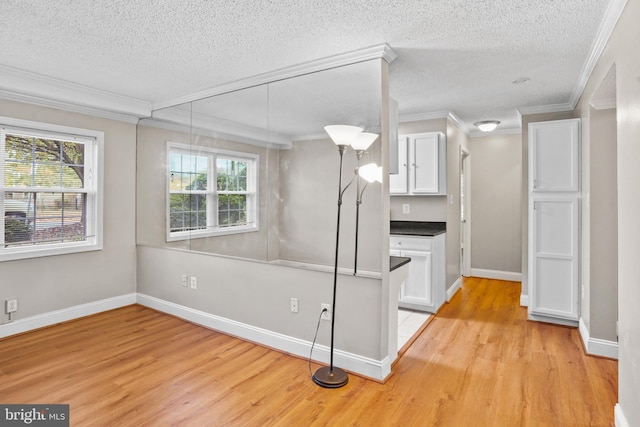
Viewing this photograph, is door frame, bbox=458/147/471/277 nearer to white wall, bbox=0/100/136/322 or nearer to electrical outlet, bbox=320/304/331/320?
electrical outlet, bbox=320/304/331/320

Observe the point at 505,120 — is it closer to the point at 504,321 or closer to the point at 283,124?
the point at 504,321

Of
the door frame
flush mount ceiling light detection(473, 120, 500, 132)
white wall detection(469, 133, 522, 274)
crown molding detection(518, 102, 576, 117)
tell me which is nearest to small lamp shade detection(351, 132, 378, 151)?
crown molding detection(518, 102, 576, 117)

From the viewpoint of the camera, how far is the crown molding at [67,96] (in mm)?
3102

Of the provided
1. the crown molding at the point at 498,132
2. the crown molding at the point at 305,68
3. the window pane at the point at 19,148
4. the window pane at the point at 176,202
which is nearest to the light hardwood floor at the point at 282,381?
the window pane at the point at 176,202

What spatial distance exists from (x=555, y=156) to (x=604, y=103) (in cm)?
79

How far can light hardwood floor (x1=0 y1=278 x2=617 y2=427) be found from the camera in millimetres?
2148

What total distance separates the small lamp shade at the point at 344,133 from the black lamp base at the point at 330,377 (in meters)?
1.63

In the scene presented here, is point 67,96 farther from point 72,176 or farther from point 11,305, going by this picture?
point 11,305

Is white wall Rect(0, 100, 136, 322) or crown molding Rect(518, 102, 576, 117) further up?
crown molding Rect(518, 102, 576, 117)

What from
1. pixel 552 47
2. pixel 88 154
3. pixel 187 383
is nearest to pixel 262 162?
pixel 187 383

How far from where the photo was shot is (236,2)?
199 cm

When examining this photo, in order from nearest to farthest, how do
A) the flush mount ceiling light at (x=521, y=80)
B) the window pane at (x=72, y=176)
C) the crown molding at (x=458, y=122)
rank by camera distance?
the flush mount ceiling light at (x=521, y=80), the window pane at (x=72, y=176), the crown molding at (x=458, y=122)

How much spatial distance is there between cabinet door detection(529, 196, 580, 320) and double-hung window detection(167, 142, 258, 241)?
9.19 feet

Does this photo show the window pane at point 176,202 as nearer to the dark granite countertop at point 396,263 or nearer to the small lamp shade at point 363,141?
the small lamp shade at point 363,141
